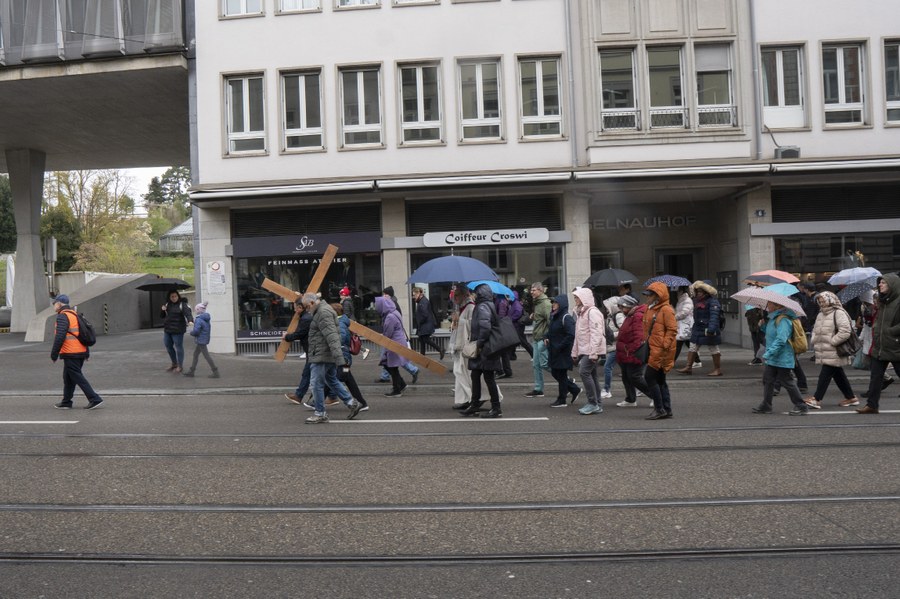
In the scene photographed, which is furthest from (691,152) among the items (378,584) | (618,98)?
(378,584)

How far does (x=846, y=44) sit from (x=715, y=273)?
6350mm

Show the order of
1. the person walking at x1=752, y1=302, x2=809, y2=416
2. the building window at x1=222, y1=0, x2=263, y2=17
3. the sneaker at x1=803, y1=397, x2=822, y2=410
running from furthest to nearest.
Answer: the building window at x1=222, y1=0, x2=263, y2=17, the sneaker at x1=803, y1=397, x2=822, y2=410, the person walking at x1=752, y1=302, x2=809, y2=416

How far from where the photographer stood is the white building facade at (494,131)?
62.3 ft

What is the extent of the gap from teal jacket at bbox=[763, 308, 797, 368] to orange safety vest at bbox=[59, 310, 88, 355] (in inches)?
368

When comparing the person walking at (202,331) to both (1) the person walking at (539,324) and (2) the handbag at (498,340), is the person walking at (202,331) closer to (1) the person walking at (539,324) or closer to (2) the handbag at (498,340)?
(1) the person walking at (539,324)

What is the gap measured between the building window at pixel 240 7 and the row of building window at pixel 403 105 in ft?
5.10

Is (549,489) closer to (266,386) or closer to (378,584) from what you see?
(378,584)

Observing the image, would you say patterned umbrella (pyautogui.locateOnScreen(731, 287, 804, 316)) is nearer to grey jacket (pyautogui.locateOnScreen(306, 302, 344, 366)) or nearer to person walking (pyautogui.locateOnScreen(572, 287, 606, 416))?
person walking (pyautogui.locateOnScreen(572, 287, 606, 416))

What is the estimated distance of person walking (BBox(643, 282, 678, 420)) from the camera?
9820mm

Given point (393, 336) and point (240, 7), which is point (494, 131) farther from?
point (393, 336)

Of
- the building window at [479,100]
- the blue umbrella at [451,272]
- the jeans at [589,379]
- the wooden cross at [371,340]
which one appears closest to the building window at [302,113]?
the building window at [479,100]

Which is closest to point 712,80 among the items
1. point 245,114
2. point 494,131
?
point 494,131

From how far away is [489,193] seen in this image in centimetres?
1956

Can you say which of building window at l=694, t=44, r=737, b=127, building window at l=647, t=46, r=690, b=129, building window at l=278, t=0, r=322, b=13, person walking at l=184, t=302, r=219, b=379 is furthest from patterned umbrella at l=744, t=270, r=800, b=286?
building window at l=278, t=0, r=322, b=13
